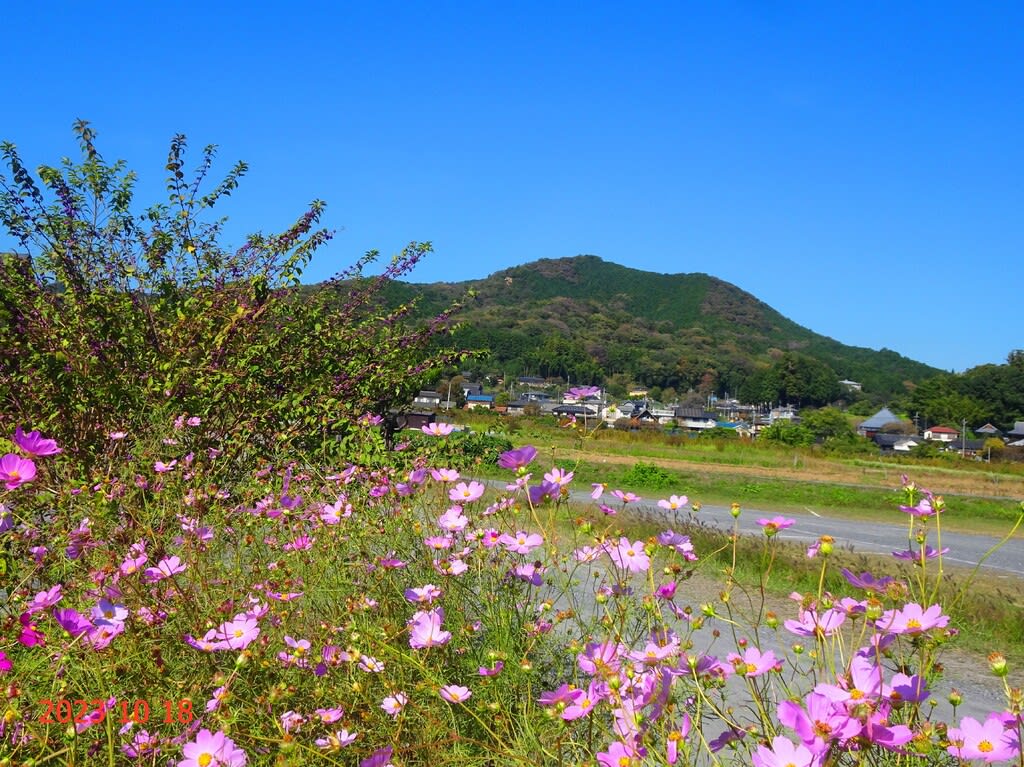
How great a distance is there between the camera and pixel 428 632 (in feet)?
5.92

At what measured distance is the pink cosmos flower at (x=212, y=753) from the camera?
1.39 meters

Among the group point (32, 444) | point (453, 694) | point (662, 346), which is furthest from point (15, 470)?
point (662, 346)

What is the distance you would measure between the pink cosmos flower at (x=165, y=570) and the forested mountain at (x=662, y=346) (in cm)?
9577

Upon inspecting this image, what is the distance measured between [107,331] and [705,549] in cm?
520

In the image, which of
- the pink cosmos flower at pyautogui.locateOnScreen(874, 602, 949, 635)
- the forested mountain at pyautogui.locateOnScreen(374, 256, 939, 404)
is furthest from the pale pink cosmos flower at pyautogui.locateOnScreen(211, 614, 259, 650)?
the forested mountain at pyautogui.locateOnScreen(374, 256, 939, 404)

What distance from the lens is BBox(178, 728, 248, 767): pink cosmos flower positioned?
4.57ft

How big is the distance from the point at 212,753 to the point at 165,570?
0.76 meters

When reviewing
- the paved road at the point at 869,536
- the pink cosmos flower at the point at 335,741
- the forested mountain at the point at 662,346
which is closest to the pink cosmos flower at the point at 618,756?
the pink cosmos flower at the point at 335,741

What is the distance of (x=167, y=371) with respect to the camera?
432 centimetres

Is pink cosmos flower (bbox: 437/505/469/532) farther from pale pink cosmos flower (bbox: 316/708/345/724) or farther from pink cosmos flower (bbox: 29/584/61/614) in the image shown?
pink cosmos flower (bbox: 29/584/61/614)

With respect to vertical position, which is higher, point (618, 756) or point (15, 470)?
point (15, 470)

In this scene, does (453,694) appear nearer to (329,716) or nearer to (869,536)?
(329,716)

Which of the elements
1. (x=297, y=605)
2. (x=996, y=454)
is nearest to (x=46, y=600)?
(x=297, y=605)

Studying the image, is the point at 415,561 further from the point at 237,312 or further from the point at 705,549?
the point at 705,549
